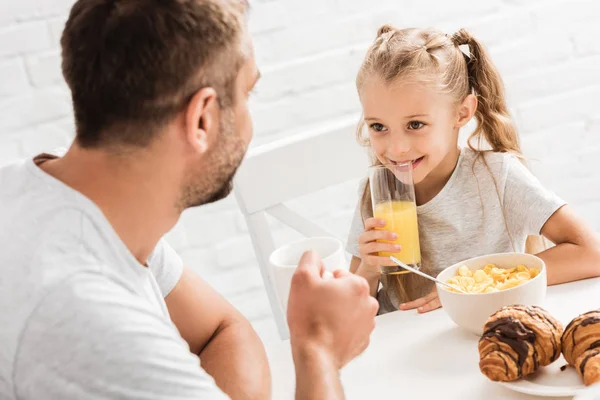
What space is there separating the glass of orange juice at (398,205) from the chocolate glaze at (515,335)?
41 centimetres

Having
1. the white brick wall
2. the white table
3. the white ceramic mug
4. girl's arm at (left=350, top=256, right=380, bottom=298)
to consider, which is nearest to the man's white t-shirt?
the white table

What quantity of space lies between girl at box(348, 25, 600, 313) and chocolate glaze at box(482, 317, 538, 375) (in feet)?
1.51

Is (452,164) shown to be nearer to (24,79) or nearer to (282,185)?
(282,185)

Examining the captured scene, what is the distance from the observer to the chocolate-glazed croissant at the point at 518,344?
90 centimetres

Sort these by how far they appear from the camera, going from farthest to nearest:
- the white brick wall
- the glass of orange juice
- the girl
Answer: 1. the white brick wall
2. the girl
3. the glass of orange juice

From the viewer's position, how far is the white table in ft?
3.15

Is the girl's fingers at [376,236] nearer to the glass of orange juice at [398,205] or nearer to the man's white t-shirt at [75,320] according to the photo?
the glass of orange juice at [398,205]

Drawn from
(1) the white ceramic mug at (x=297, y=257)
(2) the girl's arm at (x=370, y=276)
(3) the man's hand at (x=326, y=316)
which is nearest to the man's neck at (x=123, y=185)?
(3) the man's hand at (x=326, y=316)

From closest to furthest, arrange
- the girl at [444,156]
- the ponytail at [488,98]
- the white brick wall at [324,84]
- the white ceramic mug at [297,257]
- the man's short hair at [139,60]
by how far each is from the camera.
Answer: the man's short hair at [139,60], the white ceramic mug at [297,257], the girl at [444,156], the ponytail at [488,98], the white brick wall at [324,84]

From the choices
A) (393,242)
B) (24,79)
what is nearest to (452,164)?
(393,242)

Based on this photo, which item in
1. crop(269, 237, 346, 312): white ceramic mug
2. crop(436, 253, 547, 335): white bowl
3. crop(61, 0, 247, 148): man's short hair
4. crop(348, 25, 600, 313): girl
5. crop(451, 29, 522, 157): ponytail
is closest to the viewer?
crop(61, 0, 247, 148): man's short hair

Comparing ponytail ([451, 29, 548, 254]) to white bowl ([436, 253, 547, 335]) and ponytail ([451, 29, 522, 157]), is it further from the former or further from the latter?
white bowl ([436, 253, 547, 335])

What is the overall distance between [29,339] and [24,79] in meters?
1.35

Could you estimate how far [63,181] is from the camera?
2.95 ft
